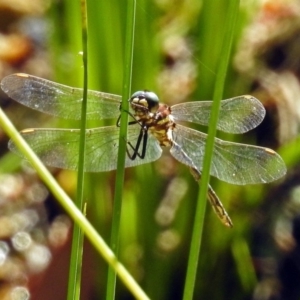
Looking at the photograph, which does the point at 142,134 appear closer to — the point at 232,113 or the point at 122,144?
the point at 232,113

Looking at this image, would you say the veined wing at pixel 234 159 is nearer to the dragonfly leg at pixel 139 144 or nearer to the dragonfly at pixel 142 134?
the dragonfly at pixel 142 134

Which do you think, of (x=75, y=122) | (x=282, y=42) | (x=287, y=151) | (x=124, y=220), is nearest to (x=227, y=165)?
(x=287, y=151)

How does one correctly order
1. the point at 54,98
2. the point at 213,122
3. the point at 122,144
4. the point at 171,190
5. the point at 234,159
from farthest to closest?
the point at 171,190, the point at 234,159, the point at 54,98, the point at 122,144, the point at 213,122

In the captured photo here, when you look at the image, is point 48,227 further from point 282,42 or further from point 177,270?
point 282,42

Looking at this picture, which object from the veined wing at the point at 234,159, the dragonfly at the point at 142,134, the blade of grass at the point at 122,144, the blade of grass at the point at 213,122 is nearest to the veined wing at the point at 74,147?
the dragonfly at the point at 142,134

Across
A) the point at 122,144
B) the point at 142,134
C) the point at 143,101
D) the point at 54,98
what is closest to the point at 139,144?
the point at 142,134

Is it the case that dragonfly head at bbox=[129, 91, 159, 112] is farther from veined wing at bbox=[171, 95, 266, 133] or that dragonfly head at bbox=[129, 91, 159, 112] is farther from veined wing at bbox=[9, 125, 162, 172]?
veined wing at bbox=[171, 95, 266, 133]

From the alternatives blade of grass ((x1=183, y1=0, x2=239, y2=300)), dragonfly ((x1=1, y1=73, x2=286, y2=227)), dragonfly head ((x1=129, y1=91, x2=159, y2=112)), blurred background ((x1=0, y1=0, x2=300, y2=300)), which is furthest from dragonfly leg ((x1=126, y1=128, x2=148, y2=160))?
blade of grass ((x1=183, y1=0, x2=239, y2=300))
